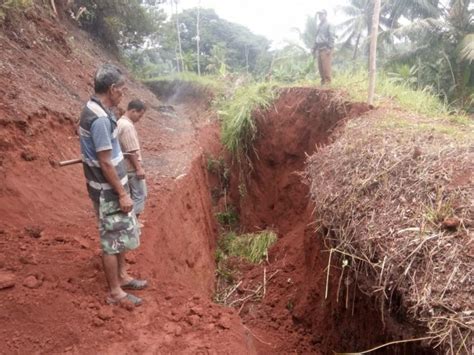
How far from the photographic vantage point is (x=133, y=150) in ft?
12.8

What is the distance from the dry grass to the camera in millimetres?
2596

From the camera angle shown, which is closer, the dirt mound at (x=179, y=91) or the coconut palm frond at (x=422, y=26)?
the coconut palm frond at (x=422, y=26)

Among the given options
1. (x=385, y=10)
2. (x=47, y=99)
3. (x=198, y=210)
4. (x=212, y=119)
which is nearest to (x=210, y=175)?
(x=198, y=210)

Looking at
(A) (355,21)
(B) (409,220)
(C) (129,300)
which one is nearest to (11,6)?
(C) (129,300)

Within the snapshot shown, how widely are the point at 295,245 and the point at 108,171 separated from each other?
439cm

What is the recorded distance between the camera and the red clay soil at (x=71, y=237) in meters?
2.94

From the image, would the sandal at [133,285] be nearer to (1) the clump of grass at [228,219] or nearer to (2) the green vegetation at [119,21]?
(1) the clump of grass at [228,219]

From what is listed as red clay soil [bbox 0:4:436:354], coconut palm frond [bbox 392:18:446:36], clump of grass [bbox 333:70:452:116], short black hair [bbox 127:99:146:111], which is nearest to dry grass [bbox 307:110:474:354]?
red clay soil [bbox 0:4:436:354]

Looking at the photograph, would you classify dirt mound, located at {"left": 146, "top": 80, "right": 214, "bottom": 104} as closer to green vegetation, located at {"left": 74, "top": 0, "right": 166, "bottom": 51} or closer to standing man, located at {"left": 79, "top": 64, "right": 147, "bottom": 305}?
green vegetation, located at {"left": 74, "top": 0, "right": 166, "bottom": 51}

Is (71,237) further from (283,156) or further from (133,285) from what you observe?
(283,156)

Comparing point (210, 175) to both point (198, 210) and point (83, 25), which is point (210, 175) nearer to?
point (198, 210)

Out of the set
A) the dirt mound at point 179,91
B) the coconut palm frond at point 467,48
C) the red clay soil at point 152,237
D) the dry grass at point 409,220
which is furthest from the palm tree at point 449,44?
the dry grass at point 409,220

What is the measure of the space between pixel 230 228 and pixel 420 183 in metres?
6.06

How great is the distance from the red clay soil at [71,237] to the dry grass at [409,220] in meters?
1.23
